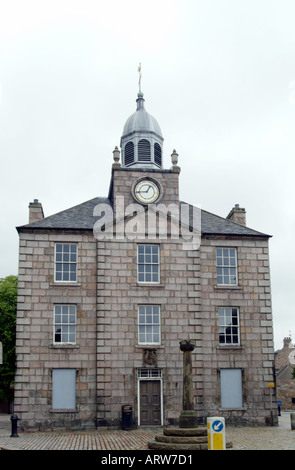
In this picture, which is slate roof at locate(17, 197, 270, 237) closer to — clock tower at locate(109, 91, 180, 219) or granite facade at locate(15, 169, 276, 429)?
granite facade at locate(15, 169, 276, 429)

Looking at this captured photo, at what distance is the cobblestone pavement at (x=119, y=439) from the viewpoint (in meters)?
20.2

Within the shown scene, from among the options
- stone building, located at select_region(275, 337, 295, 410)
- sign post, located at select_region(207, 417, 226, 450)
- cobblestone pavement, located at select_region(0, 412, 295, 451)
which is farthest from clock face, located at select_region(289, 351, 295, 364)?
sign post, located at select_region(207, 417, 226, 450)

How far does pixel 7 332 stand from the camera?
135 ft

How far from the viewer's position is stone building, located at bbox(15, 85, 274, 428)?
27.3 m

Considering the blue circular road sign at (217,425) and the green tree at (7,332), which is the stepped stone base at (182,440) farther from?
the green tree at (7,332)

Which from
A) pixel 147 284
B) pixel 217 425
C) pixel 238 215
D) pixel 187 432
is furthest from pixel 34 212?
pixel 217 425

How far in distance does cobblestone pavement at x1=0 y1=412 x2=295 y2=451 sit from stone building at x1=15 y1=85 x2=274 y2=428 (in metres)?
1.40

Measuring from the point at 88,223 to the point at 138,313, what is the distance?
5.27m

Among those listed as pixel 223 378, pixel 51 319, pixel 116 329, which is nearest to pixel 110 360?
pixel 116 329

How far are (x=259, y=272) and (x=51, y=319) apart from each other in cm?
1090

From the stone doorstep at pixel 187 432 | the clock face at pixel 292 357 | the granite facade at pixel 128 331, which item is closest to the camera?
the stone doorstep at pixel 187 432

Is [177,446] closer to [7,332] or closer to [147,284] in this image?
[147,284]

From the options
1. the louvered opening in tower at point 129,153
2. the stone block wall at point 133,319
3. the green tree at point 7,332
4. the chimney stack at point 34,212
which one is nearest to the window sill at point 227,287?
the stone block wall at point 133,319

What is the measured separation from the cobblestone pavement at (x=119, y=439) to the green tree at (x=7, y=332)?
13450 millimetres
